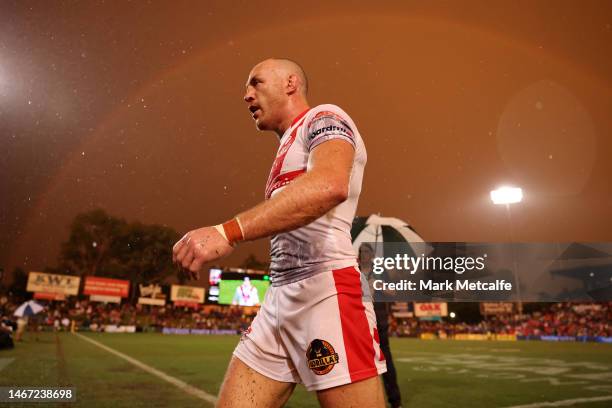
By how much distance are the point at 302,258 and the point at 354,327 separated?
1.48 ft

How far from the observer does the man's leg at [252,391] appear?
2606 millimetres

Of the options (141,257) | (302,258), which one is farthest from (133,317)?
(302,258)

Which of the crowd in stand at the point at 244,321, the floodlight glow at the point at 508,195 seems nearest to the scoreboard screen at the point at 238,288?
the crowd in stand at the point at 244,321

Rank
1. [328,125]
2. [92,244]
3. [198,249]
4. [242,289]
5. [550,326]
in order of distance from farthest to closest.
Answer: [92,244]
[550,326]
[242,289]
[328,125]
[198,249]

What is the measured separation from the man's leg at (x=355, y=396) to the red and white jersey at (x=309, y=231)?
1.85 ft

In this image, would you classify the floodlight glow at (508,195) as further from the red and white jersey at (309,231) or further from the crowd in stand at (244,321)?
the red and white jersey at (309,231)

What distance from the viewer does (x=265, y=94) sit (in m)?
2.92

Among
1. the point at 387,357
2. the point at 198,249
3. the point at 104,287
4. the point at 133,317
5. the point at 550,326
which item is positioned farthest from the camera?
the point at 104,287

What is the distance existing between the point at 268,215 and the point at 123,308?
208 feet

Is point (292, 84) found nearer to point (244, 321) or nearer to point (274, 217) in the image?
point (274, 217)

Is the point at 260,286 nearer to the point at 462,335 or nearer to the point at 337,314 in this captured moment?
the point at 462,335

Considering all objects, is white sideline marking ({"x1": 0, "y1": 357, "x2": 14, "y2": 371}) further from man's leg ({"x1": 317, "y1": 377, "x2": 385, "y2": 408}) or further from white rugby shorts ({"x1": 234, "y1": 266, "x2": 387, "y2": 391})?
man's leg ({"x1": 317, "y1": 377, "x2": 385, "y2": 408})

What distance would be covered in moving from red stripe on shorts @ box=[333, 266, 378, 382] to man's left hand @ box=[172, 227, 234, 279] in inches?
30.4

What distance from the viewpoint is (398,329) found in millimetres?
59469
